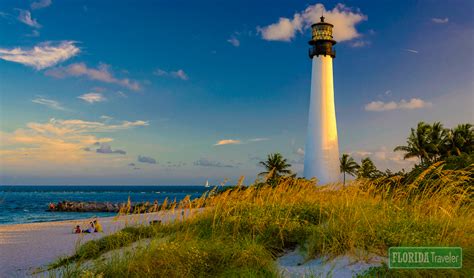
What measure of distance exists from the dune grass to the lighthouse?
88.2 feet

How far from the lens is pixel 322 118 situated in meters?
37.3

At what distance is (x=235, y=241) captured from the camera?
343 inches

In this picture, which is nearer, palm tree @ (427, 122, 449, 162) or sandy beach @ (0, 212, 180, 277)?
sandy beach @ (0, 212, 180, 277)

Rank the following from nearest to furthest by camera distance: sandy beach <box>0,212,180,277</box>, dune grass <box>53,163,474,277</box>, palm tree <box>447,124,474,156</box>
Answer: dune grass <box>53,163,474,277</box>, sandy beach <box>0,212,180,277</box>, palm tree <box>447,124,474,156</box>

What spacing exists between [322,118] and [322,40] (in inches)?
282

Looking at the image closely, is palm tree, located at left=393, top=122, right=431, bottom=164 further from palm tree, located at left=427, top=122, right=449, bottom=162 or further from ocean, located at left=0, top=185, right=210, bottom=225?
ocean, located at left=0, top=185, right=210, bottom=225

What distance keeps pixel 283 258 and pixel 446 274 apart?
301 centimetres

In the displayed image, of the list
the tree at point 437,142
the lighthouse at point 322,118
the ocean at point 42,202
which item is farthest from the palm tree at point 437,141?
the ocean at point 42,202

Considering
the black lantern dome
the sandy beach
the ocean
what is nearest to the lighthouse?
the black lantern dome

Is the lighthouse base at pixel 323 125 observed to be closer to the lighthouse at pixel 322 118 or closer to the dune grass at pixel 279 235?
the lighthouse at pixel 322 118

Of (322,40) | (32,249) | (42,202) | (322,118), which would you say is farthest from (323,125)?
(42,202)

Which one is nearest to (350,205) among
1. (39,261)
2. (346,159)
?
(39,261)

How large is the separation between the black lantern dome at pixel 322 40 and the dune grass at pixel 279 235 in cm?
2855

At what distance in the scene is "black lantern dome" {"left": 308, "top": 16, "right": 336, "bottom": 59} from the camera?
3750 centimetres
